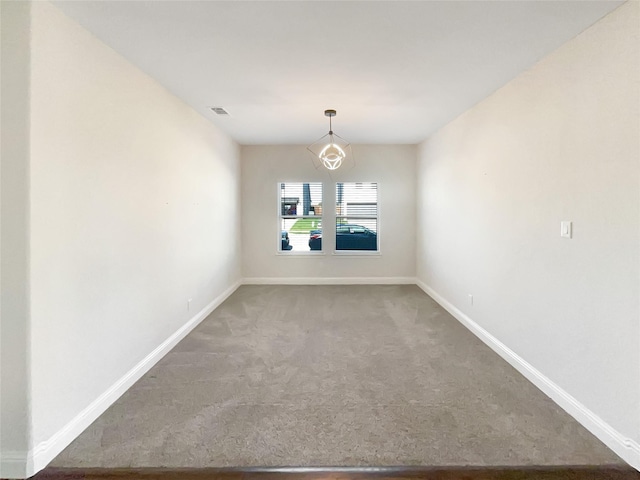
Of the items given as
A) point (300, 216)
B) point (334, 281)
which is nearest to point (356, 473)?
point (334, 281)

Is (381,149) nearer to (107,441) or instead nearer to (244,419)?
(244,419)

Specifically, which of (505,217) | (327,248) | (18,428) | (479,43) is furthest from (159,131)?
(327,248)

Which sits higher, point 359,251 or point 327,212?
point 327,212

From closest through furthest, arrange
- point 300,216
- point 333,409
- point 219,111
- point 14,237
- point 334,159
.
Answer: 1. point 14,237
2. point 333,409
3. point 219,111
4. point 334,159
5. point 300,216

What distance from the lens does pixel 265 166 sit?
20.9 ft

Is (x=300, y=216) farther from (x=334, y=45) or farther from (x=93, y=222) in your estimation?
(x=93, y=222)

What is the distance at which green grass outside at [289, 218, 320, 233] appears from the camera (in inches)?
260

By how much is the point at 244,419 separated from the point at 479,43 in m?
3.10

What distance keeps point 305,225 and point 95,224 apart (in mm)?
A: 4511

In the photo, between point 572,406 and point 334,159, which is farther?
point 334,159

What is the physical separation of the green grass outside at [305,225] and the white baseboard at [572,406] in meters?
3.63

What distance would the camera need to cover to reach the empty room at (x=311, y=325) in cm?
185

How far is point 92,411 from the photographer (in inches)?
88.5

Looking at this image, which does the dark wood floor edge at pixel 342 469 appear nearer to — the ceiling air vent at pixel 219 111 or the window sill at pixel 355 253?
the ceiling air vent at pixel 219 111
